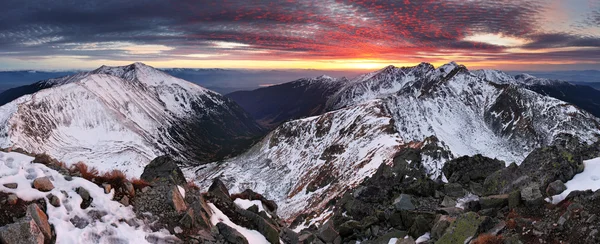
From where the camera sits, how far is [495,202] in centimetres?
2159

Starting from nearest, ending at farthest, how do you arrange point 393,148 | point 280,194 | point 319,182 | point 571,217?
point 571,217, point 393,148, point 319,182, point 280,194

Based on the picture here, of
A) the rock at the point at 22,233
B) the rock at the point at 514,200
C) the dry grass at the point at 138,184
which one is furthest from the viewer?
the dry grass at the point at 138,184

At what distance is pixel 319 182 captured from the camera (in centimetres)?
14200

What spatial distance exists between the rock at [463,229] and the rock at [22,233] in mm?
18259

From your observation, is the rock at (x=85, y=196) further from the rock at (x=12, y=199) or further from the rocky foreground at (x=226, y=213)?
the rock at (x=12, y=199)

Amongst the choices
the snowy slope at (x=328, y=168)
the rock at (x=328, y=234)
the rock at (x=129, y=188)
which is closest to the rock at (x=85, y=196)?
the rock at (x=129, y=188)

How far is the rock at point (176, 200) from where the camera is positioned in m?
20.3

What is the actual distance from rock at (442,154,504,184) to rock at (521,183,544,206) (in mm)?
14627

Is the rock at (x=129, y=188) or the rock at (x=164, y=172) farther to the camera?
the rock at (x=164, y=172)

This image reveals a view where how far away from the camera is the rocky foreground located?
15.9m

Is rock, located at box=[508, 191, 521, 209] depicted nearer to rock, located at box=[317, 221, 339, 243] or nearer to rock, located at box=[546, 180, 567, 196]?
rock, located at box=[546, 180, 567, 196]

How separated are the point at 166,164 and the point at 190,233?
1156 centimetres

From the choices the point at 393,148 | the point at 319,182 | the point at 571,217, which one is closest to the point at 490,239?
the point at 571,217

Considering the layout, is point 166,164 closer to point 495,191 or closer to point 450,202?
point 450,202
